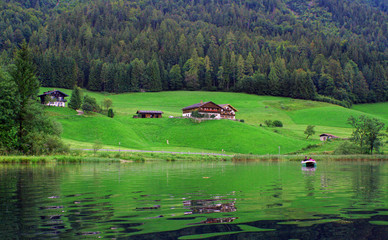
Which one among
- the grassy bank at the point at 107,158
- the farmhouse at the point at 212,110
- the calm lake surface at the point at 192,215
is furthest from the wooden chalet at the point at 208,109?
the calm lake surface at the point at 192,215

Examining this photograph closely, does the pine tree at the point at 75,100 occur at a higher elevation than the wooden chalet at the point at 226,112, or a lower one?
higher

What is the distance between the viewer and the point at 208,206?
17.6 meters

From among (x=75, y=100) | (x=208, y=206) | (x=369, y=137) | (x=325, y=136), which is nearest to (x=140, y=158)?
(x=208, y=206)

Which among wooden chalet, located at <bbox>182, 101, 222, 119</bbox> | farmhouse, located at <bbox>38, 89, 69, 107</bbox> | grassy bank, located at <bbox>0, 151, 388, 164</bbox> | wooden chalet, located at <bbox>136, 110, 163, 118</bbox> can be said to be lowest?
grassy bank, located at <bbox>0, 151, 388, 164</bbox>

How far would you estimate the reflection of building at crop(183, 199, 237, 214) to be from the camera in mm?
16391

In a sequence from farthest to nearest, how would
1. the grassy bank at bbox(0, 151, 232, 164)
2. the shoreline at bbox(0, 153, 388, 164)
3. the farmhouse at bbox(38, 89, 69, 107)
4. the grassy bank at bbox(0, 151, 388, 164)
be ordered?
the farmhouse at bbox(38, 89, 69, 107), the shoreline at bbox(0, 153, 388, 164), the grassy bank at bbox(0, 151, 388, 164), the grassy bank at bbox(0, 151, 232, 164)

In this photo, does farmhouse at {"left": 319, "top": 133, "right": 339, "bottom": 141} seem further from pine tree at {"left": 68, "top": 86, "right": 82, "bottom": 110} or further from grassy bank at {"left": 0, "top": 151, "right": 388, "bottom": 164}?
pine tree at {"left": 68, "top": 86, "right": 82, "bottom": 110}

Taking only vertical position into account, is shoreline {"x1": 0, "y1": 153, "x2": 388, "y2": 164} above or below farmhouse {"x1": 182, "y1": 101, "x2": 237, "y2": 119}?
below

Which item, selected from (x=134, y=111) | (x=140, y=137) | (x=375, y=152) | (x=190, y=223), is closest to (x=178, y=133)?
(x=140, y=137)

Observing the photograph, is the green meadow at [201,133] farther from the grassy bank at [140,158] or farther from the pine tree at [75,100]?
the grassy bank at [140,158]

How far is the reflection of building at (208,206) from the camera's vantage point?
1639cm

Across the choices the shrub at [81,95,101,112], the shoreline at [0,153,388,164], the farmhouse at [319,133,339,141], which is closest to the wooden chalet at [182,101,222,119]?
the shrub at [81,95,101,112]

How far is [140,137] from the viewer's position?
4385 inches

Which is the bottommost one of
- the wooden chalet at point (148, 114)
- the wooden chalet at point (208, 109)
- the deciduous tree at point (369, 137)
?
the deciduous tree at point (369, 137)
